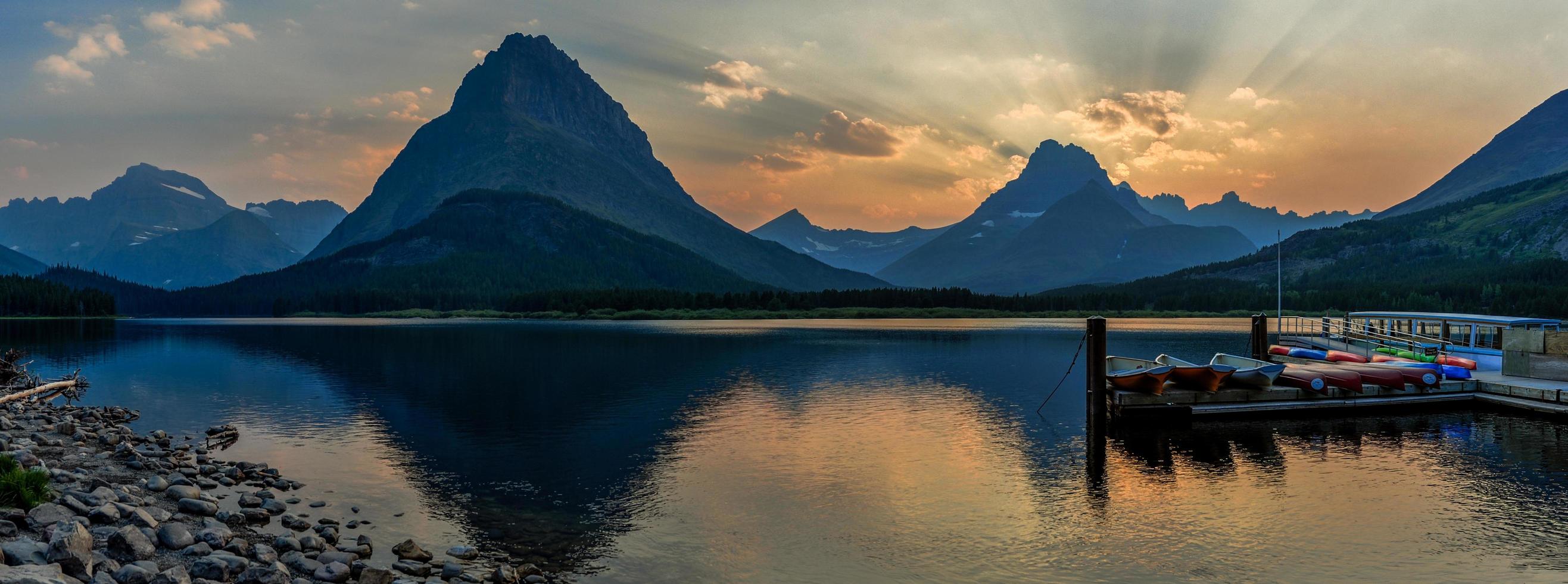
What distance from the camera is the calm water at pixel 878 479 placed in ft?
76.6

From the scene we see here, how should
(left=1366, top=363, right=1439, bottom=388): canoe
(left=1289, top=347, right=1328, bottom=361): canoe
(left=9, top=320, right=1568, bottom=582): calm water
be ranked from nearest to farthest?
(left=9, top=320, right=1568, bottom=582): calm water, (left=1366, top=363, right=1439, bottom=388): canoe, (left=1289, top=347, right=1328, bottom=361): canoe

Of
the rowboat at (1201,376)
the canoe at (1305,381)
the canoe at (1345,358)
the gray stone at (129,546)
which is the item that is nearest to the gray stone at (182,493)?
the gray stone at (129,546)

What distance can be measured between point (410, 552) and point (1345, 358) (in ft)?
216

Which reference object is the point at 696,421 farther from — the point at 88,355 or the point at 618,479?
the point at 88,355

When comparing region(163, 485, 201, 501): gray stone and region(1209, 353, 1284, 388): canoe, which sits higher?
region(1209, 353, 1284, 388): canoe

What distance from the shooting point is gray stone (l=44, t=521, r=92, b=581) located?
56.2 feet

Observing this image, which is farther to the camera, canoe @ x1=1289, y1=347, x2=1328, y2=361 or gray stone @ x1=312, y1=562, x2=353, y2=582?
canoe @ x1=1289, y1=347, x2=1328, y2=361

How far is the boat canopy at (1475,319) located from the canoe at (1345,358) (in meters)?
6.71

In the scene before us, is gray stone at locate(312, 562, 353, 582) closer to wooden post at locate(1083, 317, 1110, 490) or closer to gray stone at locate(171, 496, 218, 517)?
A: gray stone at locate(171, 496, 218, 517)

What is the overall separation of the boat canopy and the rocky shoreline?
220 ft

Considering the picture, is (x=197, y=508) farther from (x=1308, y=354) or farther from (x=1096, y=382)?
(x=1308, y=354)

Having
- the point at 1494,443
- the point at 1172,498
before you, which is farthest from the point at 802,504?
the point at 1494,443

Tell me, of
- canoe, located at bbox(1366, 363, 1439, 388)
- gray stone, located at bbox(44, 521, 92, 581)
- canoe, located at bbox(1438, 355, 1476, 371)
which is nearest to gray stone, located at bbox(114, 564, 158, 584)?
gray stone, located at bbox(44, 521, 92, 581)

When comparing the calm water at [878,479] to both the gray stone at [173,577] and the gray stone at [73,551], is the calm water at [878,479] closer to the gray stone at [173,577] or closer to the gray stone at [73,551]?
the gray stone at [173,577]
